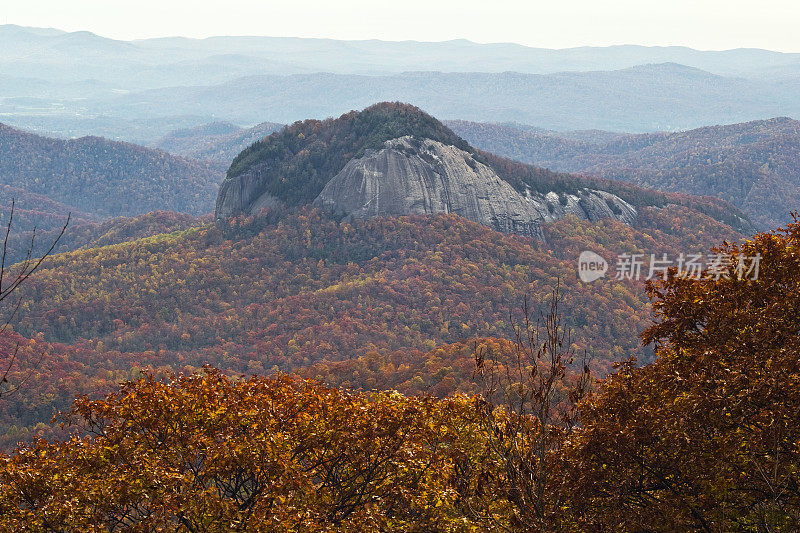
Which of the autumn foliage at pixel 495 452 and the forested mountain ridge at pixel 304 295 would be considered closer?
the autumn foliage at pixel 495 452

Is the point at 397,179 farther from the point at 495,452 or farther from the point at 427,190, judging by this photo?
the point at 495,452

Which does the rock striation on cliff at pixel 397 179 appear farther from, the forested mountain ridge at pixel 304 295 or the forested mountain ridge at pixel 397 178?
the forested mountain ridge at pixel 304 295

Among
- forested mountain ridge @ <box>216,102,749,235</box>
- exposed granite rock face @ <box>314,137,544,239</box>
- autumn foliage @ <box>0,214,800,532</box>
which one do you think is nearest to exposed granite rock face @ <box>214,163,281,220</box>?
forested mountain ridge @ <box>216,102,749,235</box>

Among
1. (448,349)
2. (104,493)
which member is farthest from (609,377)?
(448,349)

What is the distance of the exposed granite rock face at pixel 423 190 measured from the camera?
14450 centimetres

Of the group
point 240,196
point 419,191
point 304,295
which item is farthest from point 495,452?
point 240,196

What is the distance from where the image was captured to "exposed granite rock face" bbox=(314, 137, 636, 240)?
14450cm

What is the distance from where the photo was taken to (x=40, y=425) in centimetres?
7300

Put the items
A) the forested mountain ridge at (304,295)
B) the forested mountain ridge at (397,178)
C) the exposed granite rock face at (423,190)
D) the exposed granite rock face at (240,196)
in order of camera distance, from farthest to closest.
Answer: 1. the exposed granite rock face at (240,196)
2. the forested mountain ridge at (397,178)
3. the exposed granite rock face at (423,190)
4. the forested mountain ridge at (304,295)

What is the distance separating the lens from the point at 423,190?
145 metres

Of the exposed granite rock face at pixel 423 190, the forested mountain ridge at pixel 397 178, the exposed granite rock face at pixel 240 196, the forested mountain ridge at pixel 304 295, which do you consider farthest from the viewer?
the exposed granite rock face at pixel 240 196

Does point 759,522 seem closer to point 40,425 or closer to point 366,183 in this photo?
point 40,425

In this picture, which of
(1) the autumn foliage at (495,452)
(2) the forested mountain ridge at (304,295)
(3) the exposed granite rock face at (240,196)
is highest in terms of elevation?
(1) the autumn foliage at (495,452)

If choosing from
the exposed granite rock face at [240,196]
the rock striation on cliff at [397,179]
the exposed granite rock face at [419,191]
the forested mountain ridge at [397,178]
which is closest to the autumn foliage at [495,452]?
the exposed granite rock face at [419,191]
